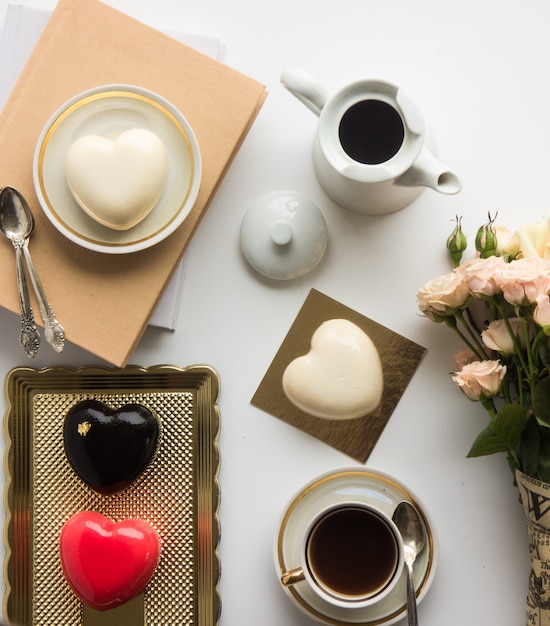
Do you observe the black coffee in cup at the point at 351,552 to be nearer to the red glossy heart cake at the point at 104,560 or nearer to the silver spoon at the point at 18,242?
the red glossy heart cake at the point at 104,560

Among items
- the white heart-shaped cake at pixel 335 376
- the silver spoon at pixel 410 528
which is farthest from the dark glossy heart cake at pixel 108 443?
the silver spoon at pixel 410 528

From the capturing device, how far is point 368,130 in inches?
25.8

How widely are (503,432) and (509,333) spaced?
0.09 metres

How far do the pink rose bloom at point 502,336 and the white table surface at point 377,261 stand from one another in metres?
0.09

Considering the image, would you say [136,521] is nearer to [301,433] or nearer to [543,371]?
[301,433]

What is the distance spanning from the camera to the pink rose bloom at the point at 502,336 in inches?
25.7

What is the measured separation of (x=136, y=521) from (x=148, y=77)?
0.45 meters

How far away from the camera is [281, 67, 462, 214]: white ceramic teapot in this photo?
0.62 m

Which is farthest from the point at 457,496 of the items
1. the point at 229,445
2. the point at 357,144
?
the point at 357,144

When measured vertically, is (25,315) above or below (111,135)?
below

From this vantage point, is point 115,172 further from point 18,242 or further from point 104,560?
point 104,560

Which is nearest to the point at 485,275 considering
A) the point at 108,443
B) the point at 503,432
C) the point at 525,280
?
the point at 525,280

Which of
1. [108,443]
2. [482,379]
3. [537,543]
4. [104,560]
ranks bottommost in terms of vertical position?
[104,560]

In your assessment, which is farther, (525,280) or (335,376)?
(335,376)
